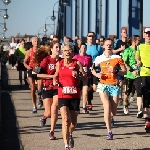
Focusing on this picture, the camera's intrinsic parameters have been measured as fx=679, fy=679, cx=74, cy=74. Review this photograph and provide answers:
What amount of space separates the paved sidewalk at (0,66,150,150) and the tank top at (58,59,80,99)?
3.03 ft

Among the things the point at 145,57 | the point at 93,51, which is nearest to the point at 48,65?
the point at 145,57

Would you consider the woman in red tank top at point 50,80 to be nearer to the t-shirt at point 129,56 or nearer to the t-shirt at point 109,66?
the t-shirt at point 109,66

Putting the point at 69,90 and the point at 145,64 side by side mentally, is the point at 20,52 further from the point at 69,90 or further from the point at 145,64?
the point at 69,90

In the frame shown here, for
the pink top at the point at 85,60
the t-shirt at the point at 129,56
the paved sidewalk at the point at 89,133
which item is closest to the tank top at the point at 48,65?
the paved sidewalk at the point at 89,133

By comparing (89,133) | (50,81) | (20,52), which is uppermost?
(20,52)

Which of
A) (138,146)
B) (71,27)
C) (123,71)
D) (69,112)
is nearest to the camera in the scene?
(69,112)

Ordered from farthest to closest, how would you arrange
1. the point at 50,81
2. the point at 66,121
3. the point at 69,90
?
the point at 50,81, the point at 69,90, the point at 66,121

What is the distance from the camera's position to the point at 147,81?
12.5m

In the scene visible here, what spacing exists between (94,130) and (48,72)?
157 centimetres

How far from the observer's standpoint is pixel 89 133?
40.0 ft

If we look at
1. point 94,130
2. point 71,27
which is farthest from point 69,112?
point 71,27

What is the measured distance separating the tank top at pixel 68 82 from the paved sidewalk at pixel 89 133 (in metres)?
0.92

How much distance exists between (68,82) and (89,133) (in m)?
2.49

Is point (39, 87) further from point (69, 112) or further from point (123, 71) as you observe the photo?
point (69, 112)
